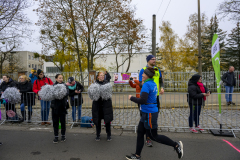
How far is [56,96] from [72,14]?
41.1ft

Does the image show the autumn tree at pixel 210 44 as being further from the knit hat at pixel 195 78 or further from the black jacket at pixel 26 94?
the black jacket at pixel 26 94

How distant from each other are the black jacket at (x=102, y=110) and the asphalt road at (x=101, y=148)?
604 millimetres

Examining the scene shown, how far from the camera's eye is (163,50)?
83.6 ft

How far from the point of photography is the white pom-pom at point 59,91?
4.59 meters

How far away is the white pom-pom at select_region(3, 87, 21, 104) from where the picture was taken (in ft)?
20.1

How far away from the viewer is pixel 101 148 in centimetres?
417

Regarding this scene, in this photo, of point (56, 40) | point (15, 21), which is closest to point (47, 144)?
point (15, 21)

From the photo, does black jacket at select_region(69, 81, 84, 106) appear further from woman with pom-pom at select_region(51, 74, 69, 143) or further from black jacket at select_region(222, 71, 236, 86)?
black jacket at select_region(222, 71, 236, 86)

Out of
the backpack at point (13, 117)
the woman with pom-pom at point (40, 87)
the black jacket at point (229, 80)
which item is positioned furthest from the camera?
the black jacket at point (229, 80)

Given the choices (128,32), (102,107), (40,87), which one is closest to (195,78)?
(102,107)

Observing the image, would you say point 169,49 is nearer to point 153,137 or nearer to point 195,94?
point 195,94

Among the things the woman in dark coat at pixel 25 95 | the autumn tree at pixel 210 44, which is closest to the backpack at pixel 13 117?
the woman in dark coat at pixel 25 95

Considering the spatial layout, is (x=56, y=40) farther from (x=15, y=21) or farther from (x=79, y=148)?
(x=79, y=148)

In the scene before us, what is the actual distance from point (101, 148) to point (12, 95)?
393 centimetres
